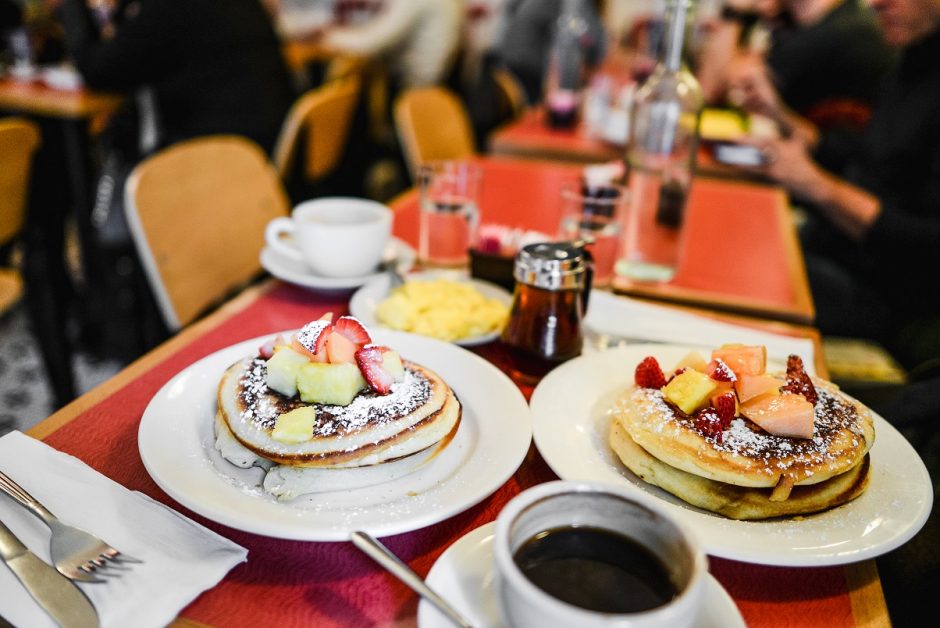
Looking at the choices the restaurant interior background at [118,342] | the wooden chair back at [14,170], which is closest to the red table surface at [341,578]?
the restaurant interior background at [118,342]

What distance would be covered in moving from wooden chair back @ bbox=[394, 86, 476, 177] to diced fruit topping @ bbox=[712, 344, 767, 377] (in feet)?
5.54

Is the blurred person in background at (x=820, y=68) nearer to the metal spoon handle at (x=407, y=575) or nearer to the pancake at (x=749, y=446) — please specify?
the pancake at (x=749, y=446)

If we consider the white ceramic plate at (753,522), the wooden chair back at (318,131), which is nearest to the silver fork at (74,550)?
the white ceramic plate at (753,522)

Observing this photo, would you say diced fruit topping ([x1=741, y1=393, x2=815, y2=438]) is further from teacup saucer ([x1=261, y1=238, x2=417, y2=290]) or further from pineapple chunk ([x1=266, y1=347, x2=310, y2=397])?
teacup saucer ([x1=261, y1=238, x2=417, y2=290])

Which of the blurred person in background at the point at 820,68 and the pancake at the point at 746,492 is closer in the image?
the pancake at the point at 746,492

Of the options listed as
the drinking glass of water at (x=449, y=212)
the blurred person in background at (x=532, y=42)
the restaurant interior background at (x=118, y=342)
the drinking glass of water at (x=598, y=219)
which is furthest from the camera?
the blurred person in background at (x=532, y=42)

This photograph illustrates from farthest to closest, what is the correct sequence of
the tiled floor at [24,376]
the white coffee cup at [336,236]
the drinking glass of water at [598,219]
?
the tiled floor at [24,376]
the drinking glass of water at [598,219]
the white coffee cup at [336,236]

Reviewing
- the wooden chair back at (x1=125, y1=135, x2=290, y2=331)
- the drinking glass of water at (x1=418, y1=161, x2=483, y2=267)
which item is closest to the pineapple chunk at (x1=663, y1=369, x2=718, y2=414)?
the drinking glass of water at (x1=418, y1=161, x2=483, y2=267)

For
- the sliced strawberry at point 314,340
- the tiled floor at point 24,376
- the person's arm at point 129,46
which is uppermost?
the person's arm at point 129,46

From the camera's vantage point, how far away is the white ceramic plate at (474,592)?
0.58 m

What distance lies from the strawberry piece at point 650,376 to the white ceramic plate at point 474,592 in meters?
0.29

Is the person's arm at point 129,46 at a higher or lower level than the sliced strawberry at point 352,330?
higher

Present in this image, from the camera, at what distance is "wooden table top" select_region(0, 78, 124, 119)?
2723 mm

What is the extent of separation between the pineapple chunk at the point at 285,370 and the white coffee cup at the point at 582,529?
32 centimetres
